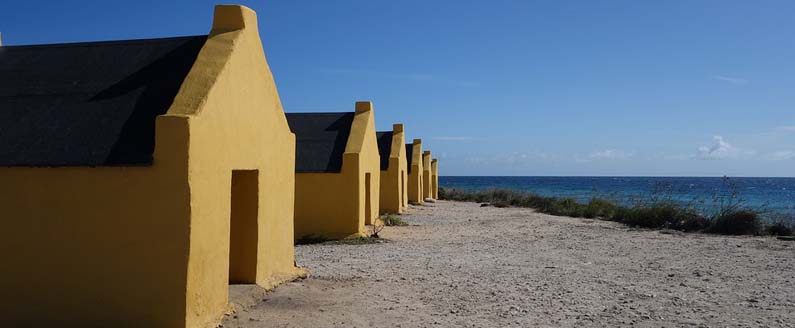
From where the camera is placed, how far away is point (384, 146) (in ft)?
96.8

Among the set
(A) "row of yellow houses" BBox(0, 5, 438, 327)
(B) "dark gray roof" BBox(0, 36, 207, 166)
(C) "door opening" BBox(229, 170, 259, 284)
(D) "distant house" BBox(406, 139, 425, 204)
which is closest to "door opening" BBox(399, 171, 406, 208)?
(D) "distant house" BBox(406, 139, 425, 204)

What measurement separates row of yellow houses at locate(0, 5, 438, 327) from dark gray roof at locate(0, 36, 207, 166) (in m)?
0.02

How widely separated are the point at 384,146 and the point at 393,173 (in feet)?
9.33

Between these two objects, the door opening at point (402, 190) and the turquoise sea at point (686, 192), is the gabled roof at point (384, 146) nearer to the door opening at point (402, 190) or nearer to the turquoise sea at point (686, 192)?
the door opening at point (402, 190)

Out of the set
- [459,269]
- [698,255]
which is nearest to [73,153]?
[459,269]

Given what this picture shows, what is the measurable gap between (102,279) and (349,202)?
33.1 ft

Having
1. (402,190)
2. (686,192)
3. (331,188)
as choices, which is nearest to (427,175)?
(402,190)

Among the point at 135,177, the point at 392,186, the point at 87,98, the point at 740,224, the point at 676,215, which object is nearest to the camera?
the point at 135,177

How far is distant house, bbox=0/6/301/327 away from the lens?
5.93m

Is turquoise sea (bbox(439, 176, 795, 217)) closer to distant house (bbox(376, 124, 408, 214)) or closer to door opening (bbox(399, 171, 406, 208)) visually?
door opening (bbox(399, 171, 406, 208))

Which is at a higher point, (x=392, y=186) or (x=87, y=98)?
(x=87, y=98)

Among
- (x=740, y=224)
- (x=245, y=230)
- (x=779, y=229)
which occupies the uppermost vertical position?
(x=245, y=230)

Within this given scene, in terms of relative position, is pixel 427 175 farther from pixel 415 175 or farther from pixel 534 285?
pixel 534 285

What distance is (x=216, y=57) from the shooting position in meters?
7.25
